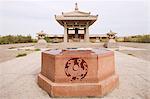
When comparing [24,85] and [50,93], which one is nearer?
[50,93]

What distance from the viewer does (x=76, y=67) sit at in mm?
4758

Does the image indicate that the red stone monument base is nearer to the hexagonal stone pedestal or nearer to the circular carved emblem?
the hexagonal stone pedestal

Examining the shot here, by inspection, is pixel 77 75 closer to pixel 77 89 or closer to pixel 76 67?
pixel 76 67

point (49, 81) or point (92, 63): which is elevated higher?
point (92, 63)

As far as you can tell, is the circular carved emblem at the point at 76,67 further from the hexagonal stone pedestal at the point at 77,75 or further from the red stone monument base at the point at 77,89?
the red stone monument base at the point at 77,89

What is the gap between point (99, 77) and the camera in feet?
15.9

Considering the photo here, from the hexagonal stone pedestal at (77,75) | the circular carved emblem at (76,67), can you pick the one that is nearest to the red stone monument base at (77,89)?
the hexagonal stone pedestal at (77,75)

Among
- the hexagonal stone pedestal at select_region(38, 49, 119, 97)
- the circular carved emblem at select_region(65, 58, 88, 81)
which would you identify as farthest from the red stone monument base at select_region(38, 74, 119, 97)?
the circular carved emblem at select_region(65, 58, 88, 81)

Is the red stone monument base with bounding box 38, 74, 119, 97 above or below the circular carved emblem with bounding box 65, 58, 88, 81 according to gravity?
below

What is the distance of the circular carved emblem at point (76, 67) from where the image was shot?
15.6ft

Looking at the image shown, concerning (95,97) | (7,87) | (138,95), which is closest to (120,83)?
(138,95)

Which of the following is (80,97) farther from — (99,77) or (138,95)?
(138,95)

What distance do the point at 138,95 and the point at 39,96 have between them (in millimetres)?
2444

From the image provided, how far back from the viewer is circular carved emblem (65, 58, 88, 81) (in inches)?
187
